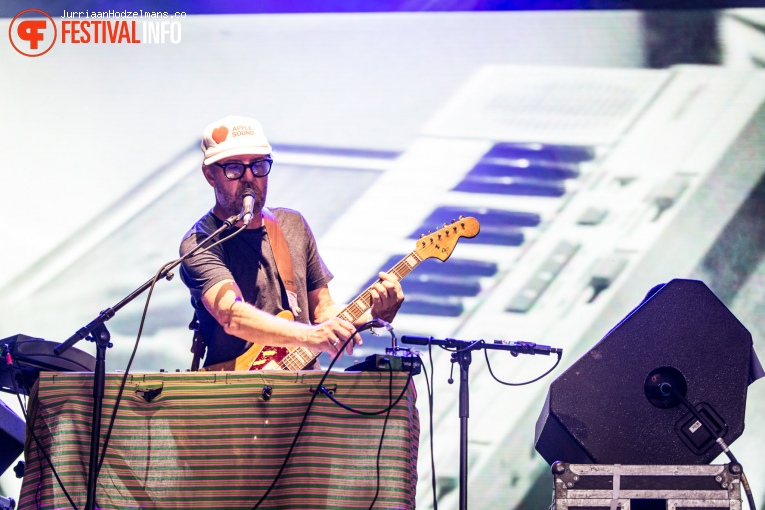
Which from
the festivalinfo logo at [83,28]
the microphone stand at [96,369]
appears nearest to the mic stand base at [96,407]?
the microphone stand at [96,369]

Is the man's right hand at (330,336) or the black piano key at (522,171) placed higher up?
the man's right hand at (330,336)

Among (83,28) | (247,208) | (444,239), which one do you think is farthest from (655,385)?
(83,28)

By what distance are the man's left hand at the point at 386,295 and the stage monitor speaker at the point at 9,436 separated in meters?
1.74

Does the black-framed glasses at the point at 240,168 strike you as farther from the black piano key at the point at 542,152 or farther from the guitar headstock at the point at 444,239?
the black piano key at the point at 542,152

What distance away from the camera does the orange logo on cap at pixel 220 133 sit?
13.0 feet

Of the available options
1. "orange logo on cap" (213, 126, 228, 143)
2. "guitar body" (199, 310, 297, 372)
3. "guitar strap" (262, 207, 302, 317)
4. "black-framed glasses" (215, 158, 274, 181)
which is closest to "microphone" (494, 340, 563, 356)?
"guitar body" (199, 310, 297, 372)

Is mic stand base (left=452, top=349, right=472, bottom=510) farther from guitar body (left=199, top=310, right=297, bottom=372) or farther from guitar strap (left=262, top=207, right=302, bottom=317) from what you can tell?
guitar strap (left=262, top=207, right=302, bottom=317)

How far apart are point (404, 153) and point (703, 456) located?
2.76 meters

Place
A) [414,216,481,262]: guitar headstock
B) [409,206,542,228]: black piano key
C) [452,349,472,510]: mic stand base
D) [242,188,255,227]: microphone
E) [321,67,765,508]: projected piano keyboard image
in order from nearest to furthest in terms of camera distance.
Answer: [242,188,255,227]: microphone < [452,349,472,510]: mic stand base < [414,216,481,262]: guitar headstock < [321,67,765,508]: projected piano keyboard image < [409,206,542,228]: black piano key

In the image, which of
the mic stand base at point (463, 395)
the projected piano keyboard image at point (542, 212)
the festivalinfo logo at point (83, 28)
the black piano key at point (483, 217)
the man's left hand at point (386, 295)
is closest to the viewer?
the mic stand base at point (463, 395)

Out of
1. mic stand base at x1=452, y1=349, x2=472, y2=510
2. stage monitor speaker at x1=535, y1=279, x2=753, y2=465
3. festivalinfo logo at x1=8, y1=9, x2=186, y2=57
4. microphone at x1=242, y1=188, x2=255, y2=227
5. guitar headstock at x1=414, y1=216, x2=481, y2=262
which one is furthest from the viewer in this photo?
festivalinfo logo at x1=8, y1=9, x2=186, y2=57

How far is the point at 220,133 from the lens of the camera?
396 cm

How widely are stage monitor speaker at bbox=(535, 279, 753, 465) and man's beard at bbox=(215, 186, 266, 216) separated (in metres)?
1.56

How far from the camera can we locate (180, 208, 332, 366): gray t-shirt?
3.79m
